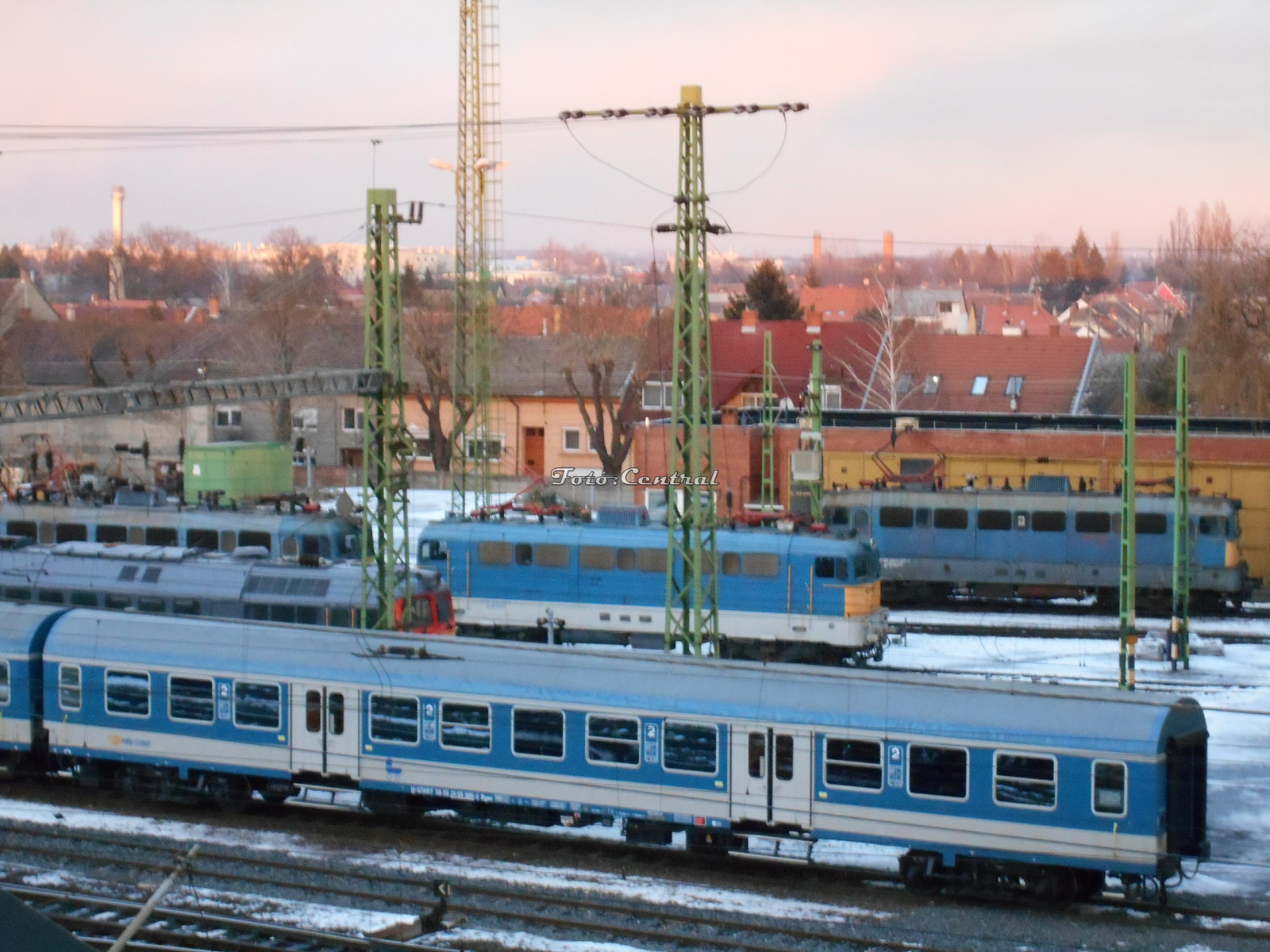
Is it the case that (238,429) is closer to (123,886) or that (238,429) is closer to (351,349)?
(351,349)

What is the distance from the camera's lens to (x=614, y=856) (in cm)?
1670

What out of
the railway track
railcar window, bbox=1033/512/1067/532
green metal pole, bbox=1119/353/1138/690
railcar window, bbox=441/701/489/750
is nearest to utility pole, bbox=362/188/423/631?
railcar window, bbox=441/701/489/750

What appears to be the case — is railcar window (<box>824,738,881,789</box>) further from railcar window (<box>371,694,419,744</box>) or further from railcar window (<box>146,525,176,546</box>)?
railcar window (<box>146,525,176,546</box>)

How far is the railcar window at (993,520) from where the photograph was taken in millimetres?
35031

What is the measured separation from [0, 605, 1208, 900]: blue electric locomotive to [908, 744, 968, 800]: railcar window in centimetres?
2

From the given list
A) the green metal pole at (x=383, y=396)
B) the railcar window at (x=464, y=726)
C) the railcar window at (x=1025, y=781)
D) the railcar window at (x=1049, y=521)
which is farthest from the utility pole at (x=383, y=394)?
the railcar window at (x=1049, y=521)

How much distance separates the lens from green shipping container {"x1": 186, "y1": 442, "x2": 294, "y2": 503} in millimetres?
52281

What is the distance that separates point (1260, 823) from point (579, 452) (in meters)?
43.8

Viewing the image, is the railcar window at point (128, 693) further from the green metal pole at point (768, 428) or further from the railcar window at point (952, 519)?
the railcar window at point (952, 519)

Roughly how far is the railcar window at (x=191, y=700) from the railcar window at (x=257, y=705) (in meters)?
0.39

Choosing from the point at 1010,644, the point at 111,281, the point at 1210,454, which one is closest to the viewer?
the point at 1010,644

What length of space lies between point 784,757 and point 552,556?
1519 centimetres

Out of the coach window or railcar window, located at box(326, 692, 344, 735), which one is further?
railcar window, located at box(326, 692, 344, 735)

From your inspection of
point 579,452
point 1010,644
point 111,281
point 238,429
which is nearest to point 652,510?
point 1010,644
